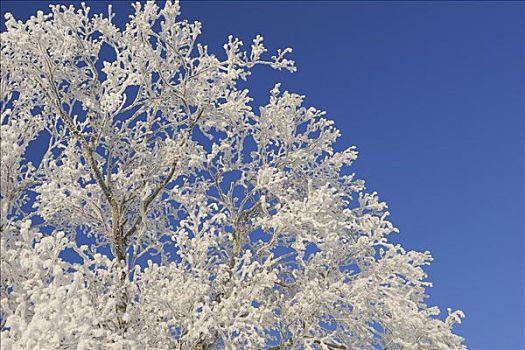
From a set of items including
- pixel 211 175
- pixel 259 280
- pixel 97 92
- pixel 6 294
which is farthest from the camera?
pixel 211 175

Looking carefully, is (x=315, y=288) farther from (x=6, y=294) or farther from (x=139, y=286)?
(x=6, y=294)

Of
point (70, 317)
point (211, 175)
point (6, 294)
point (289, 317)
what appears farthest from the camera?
point (211, 175)

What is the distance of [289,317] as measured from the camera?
1218 centimetres

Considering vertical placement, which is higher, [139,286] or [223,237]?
[223,237]

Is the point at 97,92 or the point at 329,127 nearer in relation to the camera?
the point at 97,92

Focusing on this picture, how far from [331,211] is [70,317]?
20.3 ft

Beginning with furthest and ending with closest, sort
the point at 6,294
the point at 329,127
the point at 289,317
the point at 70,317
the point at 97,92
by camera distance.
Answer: the point at 329,127
the point at 97,92
the point at 289,317
the point at 6,294
the point at 70,317

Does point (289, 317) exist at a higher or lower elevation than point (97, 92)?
lower

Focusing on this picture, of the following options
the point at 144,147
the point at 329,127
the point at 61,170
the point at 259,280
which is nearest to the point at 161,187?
the point at 144,147

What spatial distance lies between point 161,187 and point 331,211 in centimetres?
356

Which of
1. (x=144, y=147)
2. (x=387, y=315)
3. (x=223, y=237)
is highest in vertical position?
(x=144, y=147)

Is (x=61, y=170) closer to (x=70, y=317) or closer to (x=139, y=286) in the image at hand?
(x=139, y=286)

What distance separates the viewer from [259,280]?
36.6 feet

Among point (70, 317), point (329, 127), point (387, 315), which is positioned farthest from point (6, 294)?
point (329, 127)
